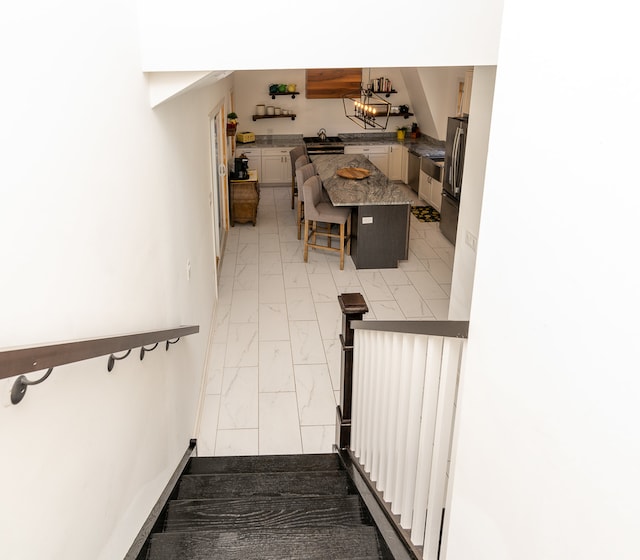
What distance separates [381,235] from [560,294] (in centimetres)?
635

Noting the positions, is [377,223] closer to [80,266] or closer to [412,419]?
[412,419]

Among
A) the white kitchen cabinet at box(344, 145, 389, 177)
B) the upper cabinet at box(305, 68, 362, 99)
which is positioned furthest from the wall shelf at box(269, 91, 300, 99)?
the white kitchen cabinet at box(344, 145, 389, 177)

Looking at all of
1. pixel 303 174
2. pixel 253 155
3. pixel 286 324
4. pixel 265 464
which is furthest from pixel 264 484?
pixel 253 155

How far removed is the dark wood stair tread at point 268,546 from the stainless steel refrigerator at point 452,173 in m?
5.20

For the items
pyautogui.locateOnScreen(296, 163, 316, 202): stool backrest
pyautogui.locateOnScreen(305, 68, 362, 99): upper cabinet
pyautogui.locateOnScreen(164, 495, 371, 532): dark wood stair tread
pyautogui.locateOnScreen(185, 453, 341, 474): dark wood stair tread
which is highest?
pyautogui.locateOnScreen(305, 68, 362, 99): upper cabinet

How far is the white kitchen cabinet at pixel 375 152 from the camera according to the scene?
37.4 ft

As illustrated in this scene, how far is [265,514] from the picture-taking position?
9.30 feet

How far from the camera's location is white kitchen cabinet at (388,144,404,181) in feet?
37.7

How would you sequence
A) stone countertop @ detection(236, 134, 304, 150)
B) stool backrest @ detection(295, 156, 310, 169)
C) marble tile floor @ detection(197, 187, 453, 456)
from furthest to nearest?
stone countertop @ detection(236, 134, 304, 150)
stool backrest @ detection(295, 156, 310, 169)
marble tile floor @ detection(197, 187, 453, 456)

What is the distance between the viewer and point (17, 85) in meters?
1.32

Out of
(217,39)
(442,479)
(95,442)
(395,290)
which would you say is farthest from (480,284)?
(395,290)

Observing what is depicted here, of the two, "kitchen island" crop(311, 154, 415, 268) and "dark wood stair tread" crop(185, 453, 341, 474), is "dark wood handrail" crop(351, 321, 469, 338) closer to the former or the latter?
"dark wood stair tread" crop(185, 453, 341, 474)

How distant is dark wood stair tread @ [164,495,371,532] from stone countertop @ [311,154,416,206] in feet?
15.7

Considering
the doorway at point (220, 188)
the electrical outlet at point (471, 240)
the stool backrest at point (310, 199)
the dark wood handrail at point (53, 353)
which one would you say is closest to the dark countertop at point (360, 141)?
the doorway at point (220, 188)
